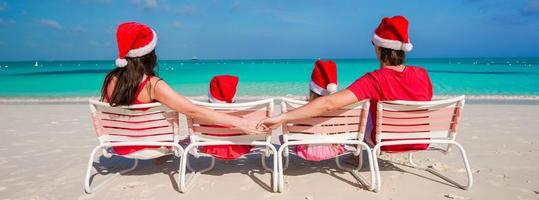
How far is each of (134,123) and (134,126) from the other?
0.09 ft

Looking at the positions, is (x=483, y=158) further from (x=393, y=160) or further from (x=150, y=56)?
(x=150, y=56)

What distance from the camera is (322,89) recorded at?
146 inches

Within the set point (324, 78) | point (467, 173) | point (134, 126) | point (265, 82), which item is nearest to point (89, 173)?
point (134, 126)

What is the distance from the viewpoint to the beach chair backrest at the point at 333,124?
344cm

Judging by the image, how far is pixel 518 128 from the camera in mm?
7094

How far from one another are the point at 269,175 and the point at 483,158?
2.62 m

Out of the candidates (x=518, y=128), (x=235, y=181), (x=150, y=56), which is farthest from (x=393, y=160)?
(x=518, y=128)

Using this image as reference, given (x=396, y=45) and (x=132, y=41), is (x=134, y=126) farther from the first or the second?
(x=396, y=45)

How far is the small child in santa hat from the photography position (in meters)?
3.64

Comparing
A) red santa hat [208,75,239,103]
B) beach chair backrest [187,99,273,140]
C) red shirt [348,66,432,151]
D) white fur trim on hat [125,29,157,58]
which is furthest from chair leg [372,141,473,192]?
white fur trim on hat [125,29,157,58]

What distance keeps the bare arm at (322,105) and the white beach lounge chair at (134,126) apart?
90 centimetres

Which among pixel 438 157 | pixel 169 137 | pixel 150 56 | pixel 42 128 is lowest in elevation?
pixel 42 128

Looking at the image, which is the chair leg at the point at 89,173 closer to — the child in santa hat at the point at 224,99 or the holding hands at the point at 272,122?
the child in santa hat at the point at 224,99

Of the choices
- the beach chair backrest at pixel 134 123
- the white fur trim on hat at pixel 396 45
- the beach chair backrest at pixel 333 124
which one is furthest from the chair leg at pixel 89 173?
the white fur trim on hat at pixel 396 45
